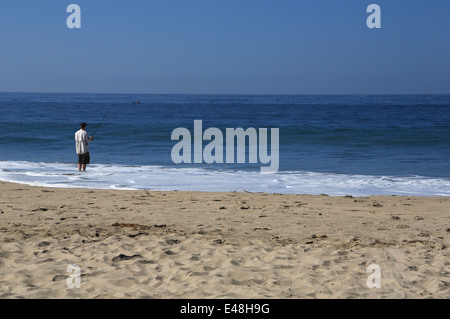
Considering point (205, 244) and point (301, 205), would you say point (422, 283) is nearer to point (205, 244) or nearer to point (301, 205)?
point (205, 244)

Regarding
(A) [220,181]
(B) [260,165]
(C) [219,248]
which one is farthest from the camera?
(B) [260,165]

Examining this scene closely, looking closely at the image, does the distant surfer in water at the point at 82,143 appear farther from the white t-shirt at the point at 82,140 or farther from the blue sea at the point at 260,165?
the blue sea at the point at 260,165

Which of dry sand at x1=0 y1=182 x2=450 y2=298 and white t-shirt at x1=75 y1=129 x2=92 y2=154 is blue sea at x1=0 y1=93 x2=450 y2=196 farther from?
dry sand at x1=0 y1=182 x2=450 y2=298

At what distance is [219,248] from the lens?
5594 millimetres

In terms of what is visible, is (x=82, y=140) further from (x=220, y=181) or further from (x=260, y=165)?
(x=260, y=165)

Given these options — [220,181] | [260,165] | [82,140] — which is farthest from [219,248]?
[260,165]

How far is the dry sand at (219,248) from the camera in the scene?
4430 mm

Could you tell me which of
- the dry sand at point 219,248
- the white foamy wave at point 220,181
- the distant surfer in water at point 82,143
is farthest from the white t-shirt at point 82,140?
the dry sand at point 219,248

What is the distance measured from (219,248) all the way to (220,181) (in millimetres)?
6850

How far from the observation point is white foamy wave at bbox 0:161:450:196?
11250 millimetres

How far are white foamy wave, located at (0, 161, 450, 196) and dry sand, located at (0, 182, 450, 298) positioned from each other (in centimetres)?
235

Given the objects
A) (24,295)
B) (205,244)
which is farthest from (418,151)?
(24,295)

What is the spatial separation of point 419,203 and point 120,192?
5.49 metres

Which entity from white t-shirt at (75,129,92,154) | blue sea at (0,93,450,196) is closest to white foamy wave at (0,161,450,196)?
blue sea at (0,93,450,196)
